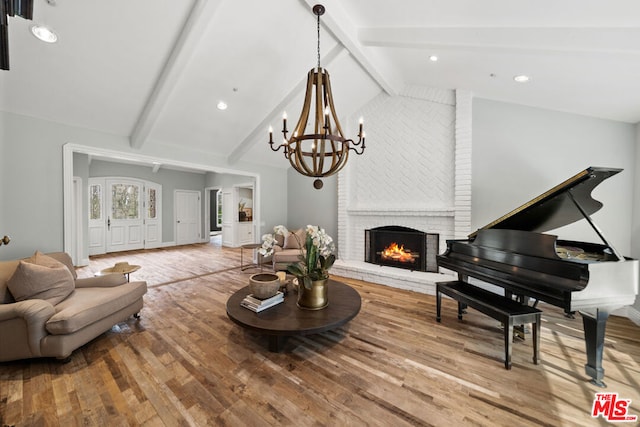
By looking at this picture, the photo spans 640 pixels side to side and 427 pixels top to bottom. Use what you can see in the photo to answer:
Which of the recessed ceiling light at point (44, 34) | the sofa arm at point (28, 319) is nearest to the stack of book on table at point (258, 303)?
the sofa arm at point (28, 319)

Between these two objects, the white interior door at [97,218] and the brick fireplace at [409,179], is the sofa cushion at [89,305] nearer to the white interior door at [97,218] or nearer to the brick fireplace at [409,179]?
the brick fireplace at [409,179]

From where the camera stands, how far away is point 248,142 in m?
4.76

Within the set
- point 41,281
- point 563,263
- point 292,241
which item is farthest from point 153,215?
point 563,263

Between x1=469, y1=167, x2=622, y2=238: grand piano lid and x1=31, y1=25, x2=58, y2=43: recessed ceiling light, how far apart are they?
15.0 ft

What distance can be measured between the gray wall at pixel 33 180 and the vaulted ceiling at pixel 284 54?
181 millimetres

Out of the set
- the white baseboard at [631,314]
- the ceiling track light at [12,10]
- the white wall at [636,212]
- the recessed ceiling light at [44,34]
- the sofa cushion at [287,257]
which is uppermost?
the recessed ceiling light at [44,34]

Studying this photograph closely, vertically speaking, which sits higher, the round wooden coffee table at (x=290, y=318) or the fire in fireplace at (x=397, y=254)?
the fire in fireplace at (x=397, y=254)

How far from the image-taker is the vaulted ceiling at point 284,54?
206 centimetres

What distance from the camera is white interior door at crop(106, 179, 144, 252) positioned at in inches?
268

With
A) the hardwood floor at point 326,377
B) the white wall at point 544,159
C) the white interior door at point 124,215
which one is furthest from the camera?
the white interior door at point 124,215

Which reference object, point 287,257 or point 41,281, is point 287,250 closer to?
point 287,257

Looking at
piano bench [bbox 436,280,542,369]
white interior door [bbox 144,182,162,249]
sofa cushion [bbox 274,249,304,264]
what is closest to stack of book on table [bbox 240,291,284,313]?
piano bench [bbox 436,280,542,369]

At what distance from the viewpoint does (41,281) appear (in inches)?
85.0

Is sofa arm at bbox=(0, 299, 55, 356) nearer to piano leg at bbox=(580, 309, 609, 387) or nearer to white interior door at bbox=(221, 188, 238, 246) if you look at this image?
piano leg at bbox=(580, 309, 609, 387)
